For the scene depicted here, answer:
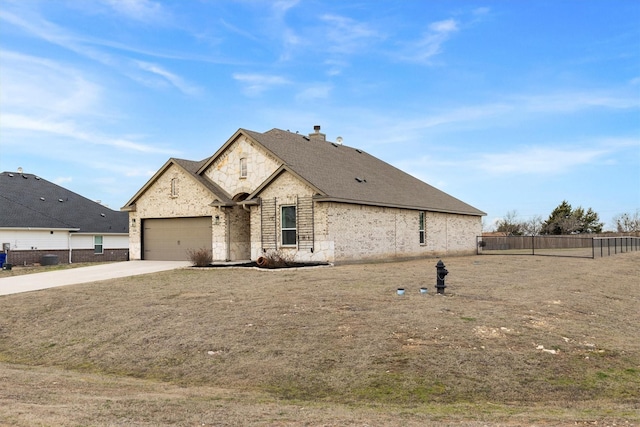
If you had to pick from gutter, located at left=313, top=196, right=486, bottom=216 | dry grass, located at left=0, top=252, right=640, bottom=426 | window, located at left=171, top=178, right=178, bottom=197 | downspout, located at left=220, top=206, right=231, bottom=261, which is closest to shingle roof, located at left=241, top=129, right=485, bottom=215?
gutter, located at left=313, top=196, right=486, bottom=216

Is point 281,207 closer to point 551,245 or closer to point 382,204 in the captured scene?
point 382,204

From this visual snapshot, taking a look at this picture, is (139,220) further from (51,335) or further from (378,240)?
(51,335)

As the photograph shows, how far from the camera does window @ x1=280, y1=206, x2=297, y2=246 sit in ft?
84.4

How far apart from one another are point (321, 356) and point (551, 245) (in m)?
46.0

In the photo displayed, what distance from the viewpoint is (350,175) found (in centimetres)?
2953

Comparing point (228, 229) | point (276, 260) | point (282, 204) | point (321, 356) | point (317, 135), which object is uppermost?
point (317, 135)

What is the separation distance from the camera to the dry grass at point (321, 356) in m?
7.64

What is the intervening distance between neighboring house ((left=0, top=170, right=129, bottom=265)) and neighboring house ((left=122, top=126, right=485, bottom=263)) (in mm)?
9962

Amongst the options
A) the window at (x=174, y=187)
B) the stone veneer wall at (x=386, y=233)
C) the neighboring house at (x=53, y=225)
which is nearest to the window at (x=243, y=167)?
the window at (x=174, y=187)

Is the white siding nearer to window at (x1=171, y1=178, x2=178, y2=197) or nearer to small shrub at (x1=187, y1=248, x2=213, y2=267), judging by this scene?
window at (x1=171, y1=178, x2=178, y2=197)

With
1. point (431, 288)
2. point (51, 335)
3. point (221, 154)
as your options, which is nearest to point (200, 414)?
point (51, 335)

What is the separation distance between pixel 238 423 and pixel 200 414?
721mm

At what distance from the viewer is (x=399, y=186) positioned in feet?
110

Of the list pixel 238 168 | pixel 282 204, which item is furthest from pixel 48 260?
pixel 282 204
